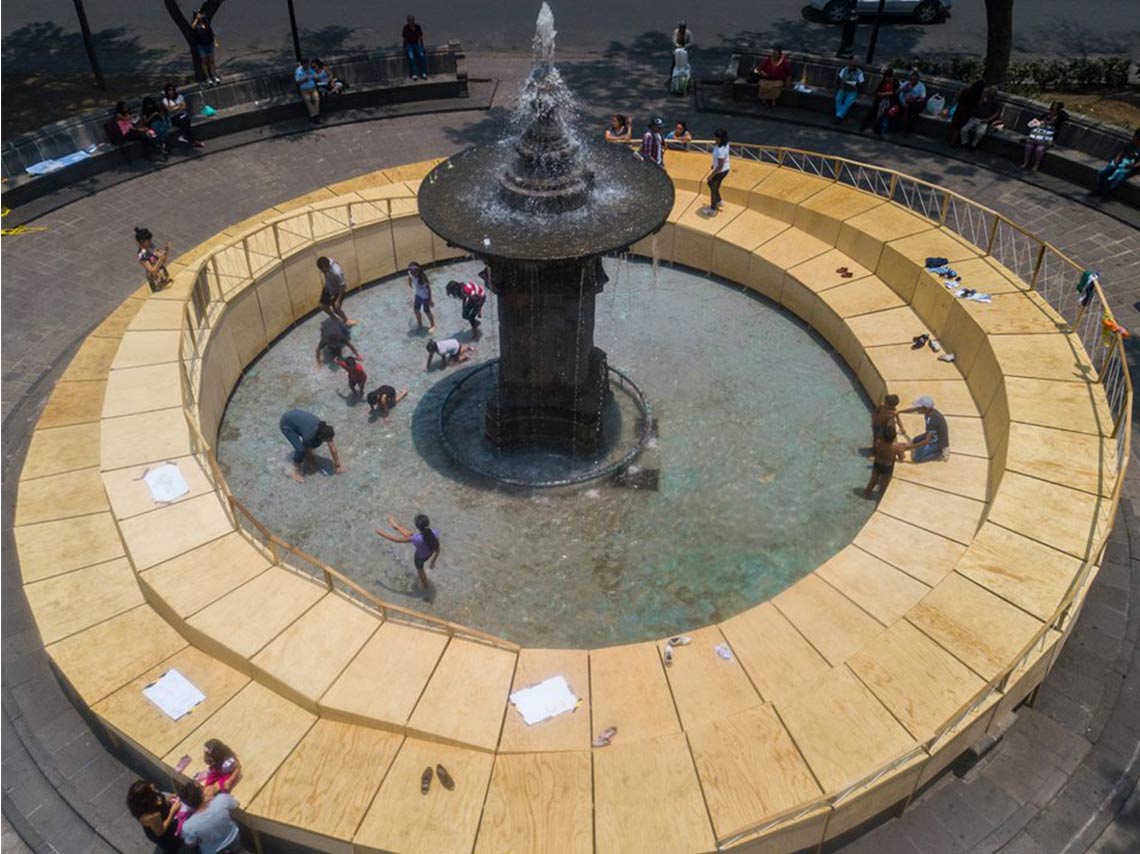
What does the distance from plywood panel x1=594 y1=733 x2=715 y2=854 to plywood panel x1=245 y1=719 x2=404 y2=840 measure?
2288 mm

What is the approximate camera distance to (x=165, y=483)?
12.4 meters

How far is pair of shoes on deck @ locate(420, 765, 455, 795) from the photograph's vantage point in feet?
30.3

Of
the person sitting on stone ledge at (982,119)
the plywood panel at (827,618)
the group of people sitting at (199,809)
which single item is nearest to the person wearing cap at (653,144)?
the person sitting on stone ledge at (982,119)

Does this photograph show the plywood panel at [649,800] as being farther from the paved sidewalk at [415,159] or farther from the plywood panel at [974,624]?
the plywood panel at [974,624]

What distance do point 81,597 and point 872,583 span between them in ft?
32.2

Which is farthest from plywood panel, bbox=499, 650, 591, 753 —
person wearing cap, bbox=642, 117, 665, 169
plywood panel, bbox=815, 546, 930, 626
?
person wearing cap, bbox=642, 117, 665, 169

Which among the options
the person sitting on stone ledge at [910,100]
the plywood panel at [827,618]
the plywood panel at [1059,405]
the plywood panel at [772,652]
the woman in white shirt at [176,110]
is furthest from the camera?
the person sitting on stone ledge at [910,100]

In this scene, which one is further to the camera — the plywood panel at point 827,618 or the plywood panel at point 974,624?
the plywood panel at point 827,618

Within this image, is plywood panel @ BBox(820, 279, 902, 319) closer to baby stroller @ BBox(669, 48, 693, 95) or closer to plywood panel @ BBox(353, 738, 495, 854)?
plywood panel @ BBox(353, 738, 495, 854)

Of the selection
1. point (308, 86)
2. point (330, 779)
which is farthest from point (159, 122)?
point (330, 779)

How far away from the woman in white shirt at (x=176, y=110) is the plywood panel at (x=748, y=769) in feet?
63.5

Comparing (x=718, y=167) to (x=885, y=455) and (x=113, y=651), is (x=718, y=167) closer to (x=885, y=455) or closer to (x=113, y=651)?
(x=885, y=455)

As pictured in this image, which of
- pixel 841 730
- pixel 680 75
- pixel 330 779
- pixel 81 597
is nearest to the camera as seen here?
pixel 330 779

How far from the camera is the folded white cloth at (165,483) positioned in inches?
483
